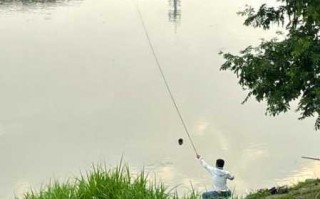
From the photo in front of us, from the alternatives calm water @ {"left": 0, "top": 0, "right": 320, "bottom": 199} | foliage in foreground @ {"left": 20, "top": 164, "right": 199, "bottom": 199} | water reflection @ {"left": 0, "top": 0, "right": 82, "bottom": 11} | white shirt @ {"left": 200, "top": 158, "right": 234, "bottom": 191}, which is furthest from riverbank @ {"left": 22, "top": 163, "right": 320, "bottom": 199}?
water reflection @ {"left": 0, "top": 0, "right": 82, "bottom": 11}

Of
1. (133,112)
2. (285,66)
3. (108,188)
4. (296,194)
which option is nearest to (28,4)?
(133,112)

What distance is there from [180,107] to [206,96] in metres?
1.15

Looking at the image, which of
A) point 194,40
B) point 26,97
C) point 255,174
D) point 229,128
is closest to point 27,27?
point 194,40

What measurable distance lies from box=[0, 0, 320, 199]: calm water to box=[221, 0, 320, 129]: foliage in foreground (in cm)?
344

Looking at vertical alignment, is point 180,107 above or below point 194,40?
below

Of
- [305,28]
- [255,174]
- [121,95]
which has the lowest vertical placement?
[255,174]

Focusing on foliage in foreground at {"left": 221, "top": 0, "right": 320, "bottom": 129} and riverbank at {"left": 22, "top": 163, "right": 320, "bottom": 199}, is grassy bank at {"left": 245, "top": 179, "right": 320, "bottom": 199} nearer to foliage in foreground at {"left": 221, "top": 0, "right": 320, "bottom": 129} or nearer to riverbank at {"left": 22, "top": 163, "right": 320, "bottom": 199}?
foliage in foreground at {"left": 221, "top": 0, "right": 320, "bottom": 129}

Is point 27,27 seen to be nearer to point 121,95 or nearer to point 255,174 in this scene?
point 121,95

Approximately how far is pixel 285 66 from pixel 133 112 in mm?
7641

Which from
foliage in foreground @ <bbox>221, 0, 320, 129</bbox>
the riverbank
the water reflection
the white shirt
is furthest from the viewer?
the water reflection

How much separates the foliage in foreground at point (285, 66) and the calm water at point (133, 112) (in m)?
3.44

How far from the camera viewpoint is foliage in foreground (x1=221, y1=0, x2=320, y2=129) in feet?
18.7

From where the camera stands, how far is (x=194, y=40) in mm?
20062

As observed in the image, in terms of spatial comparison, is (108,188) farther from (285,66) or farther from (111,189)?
(285,66)
